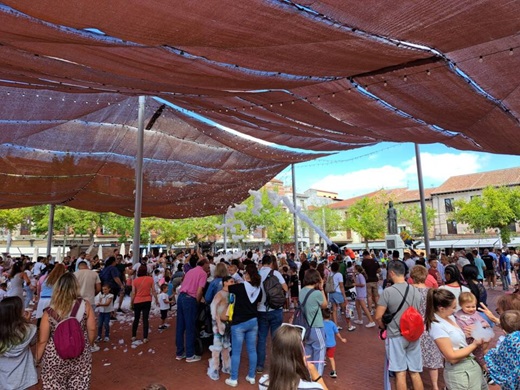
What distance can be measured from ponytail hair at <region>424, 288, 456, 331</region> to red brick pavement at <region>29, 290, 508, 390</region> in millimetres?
2277

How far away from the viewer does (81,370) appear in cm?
339

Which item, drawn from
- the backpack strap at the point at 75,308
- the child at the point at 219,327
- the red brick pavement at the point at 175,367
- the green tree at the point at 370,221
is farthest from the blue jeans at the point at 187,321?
the green tree at the point at 370,221

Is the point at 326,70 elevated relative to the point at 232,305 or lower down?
elevated

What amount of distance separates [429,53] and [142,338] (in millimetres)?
7549

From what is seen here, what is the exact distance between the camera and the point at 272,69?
178 inches

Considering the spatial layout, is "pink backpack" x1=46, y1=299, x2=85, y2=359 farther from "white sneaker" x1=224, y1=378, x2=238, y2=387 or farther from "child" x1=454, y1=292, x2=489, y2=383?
"child" x1=454, y1=292, x2=489, y2=383

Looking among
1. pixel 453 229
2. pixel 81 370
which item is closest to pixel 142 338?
A: pixel 81 370

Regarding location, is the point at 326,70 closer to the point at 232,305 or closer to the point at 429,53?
the point at 429,53

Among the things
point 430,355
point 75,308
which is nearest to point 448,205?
point 430,355

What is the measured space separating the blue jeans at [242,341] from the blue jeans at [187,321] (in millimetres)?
1300

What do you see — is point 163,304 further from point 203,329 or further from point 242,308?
point 242,308

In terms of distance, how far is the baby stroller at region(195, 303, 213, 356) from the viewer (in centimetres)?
642

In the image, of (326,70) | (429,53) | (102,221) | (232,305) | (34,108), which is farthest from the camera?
(102,221)

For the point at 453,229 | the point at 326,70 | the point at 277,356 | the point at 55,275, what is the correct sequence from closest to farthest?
the point at 277,356 → the point at 326,70 → the point at 55,275 → the point at 453,229
